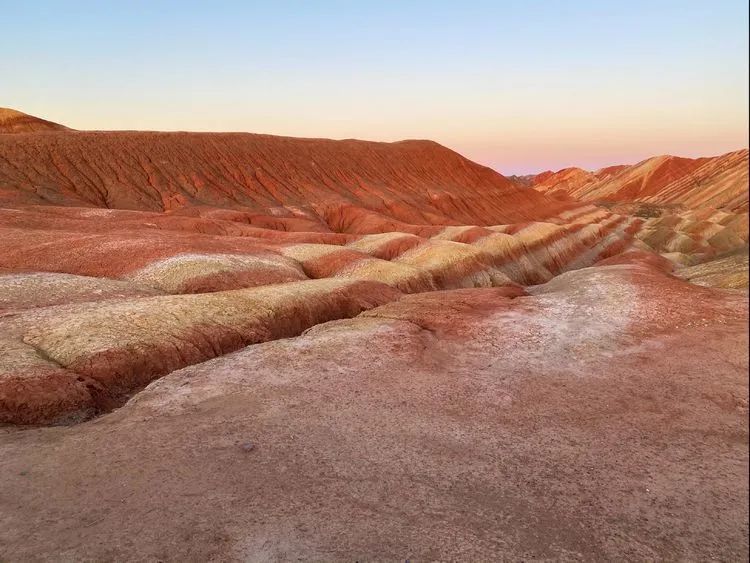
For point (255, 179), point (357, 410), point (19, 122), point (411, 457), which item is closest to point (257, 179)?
point (255, 179)

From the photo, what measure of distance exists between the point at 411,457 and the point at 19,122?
188 m

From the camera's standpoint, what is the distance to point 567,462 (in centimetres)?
1255

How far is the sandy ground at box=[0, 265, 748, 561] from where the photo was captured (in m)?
9.70

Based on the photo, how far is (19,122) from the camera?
151125mm

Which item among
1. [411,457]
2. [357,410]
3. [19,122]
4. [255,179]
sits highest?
[19,122]

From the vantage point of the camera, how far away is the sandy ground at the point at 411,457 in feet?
31.8

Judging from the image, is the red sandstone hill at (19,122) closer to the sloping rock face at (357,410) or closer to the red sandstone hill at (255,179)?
the red sandstone hill at (255,179)

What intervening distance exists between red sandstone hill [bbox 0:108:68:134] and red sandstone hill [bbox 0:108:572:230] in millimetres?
73279

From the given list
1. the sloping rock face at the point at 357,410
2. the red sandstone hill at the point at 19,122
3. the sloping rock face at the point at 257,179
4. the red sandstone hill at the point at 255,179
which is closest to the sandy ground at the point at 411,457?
the sloping rock face at the point at 357,410

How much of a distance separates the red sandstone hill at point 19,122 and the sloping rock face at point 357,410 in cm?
14045

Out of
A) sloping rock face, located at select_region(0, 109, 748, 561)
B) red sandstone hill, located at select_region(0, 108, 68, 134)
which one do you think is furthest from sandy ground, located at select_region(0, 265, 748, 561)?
red sandstone hill, located at select_region(0, 108, 68, 134)

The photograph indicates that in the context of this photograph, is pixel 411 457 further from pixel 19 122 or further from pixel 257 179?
pixel 19 122

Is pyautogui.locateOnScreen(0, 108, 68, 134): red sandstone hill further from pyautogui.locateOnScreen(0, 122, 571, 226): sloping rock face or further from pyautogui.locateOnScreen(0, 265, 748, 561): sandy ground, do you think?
pyautogui.locateOnScreen(0, 265, 748, 561): sandy ground

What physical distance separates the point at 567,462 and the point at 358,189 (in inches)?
4105
